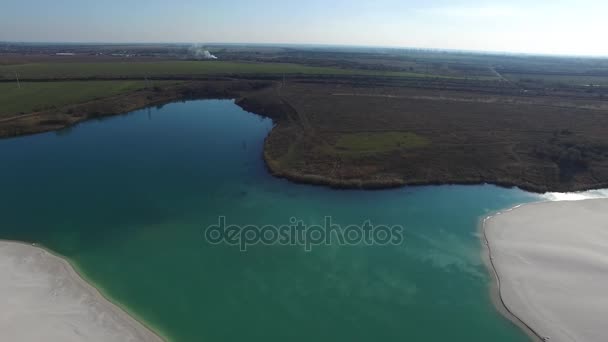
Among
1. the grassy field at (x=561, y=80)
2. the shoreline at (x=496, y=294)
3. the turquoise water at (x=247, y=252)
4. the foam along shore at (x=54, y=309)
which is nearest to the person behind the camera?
the foam along shore at (x=54, y=309)

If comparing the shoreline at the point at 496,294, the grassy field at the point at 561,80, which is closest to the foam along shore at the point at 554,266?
the shoreline at the point at 496,294

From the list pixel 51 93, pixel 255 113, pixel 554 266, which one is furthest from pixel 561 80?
pixel 51 93

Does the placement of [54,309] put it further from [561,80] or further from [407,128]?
[561,80]

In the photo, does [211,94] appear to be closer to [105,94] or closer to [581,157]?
[105,94]

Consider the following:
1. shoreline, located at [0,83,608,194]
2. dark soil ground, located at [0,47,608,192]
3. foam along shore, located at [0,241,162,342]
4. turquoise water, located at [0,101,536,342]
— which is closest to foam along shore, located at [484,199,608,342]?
turquoise water, located at [0,101,536,342]

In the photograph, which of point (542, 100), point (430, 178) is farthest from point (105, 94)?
point (542, 100)

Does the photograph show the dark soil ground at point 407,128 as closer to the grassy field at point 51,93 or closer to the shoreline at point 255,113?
the shoreline at point 255,113
